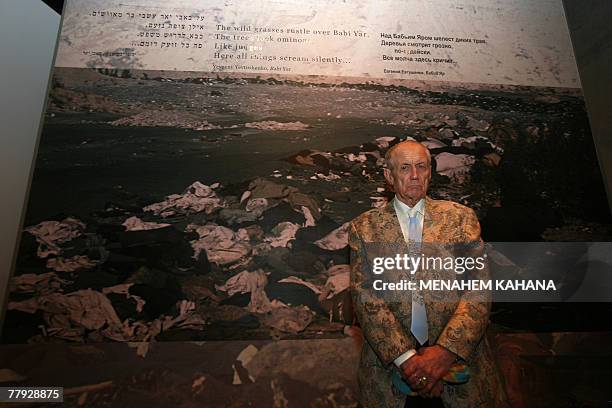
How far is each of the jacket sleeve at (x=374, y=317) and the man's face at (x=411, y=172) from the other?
330 mm

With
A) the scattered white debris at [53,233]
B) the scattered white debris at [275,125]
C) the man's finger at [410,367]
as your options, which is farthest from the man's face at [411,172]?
the scattered white debris at [53,233]

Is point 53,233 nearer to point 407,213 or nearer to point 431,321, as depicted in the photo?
point 407,213

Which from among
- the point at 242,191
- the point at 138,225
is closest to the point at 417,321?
the point at 242,191

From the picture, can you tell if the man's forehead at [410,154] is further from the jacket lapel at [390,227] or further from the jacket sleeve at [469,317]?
the jacket sleeve at [469,317]

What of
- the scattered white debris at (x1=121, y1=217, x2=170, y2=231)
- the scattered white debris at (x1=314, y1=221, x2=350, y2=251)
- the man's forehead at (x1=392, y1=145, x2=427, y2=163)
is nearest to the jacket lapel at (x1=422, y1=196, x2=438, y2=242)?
the man's forehead at (x1=392, y1=145, x2=427, y2=163)

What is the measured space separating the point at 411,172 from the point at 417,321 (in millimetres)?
702

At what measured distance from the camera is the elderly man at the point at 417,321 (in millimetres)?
1510

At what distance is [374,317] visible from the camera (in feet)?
5.30

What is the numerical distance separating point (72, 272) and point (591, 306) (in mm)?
3963

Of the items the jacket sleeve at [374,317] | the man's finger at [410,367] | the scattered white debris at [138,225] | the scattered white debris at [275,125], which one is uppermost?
the scattered white debris at [275,125]

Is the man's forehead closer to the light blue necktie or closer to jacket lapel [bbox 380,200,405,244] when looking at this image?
jacket lapel [bbox 380,200,405,244]

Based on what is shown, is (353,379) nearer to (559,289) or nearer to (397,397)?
(397,397)

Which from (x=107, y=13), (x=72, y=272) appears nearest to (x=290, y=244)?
(x=72, y=272)

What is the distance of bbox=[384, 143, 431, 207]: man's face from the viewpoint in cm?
180
